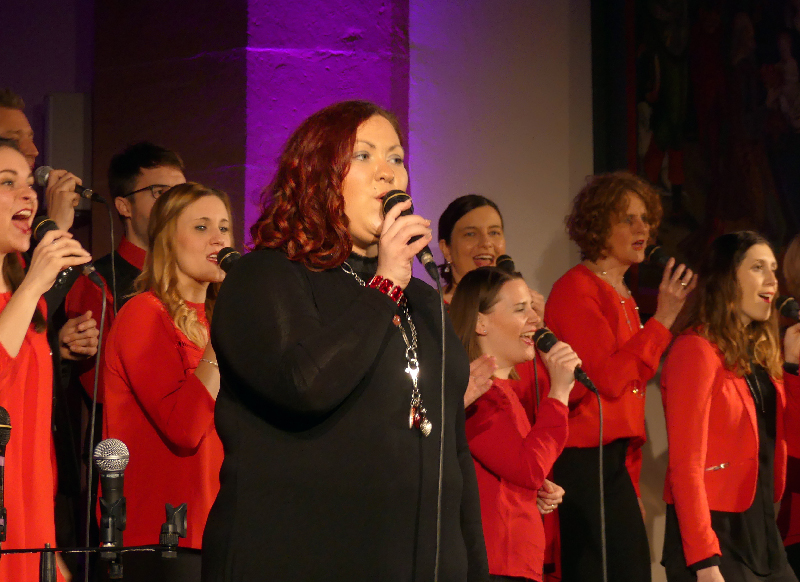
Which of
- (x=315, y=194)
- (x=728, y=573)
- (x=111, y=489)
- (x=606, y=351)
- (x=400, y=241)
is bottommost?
(x=728, y=573)

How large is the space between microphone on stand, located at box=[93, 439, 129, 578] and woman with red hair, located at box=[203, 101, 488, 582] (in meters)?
0.33

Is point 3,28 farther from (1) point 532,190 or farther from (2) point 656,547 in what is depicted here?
(2) point 656,547

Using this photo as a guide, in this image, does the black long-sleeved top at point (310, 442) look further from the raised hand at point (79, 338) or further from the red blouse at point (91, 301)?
the red blouse at point (91, 301)

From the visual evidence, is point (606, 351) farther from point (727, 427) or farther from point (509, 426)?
point (509, 426)

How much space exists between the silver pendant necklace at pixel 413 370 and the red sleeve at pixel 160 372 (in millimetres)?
918

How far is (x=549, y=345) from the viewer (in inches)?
129

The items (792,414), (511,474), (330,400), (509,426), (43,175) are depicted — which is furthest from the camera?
(792,414)

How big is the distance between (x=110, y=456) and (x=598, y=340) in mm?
2340

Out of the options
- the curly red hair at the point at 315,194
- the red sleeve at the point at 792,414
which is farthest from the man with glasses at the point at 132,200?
the red sleeve at the point at 792,414

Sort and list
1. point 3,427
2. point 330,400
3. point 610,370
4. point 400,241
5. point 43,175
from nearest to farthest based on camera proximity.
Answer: point 330,400 < point 400,241 < point 3,427 < point 43,175 < point 610,370

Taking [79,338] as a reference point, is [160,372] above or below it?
below

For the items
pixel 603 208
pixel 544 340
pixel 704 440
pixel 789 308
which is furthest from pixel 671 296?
pixel 544 340

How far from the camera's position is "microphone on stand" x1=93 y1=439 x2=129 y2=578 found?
197 cm

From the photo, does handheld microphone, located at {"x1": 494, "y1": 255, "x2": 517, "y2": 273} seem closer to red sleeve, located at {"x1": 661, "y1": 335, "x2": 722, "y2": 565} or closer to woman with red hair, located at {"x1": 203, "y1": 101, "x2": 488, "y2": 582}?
red sleeve, located at {"x1": 661, "y1": 335, "x2": 722, "y2": 565}
